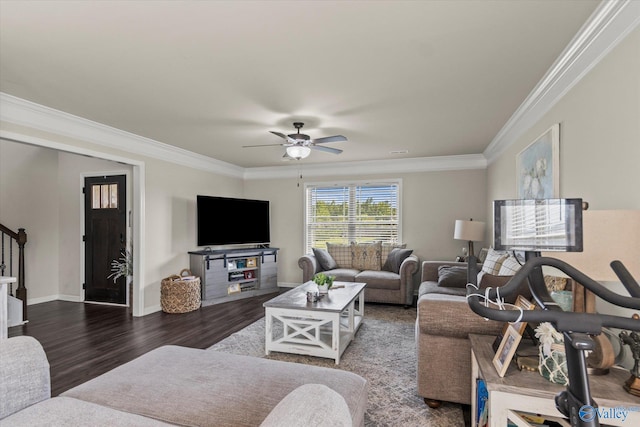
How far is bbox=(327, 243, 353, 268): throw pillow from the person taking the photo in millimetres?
5781

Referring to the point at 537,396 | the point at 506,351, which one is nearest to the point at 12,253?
the point at 506,351

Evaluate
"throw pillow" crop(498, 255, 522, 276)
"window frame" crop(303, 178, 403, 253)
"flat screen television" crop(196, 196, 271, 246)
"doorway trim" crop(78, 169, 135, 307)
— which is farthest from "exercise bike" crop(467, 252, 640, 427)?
"doorway trim" crop(78, 169, 135, 307)

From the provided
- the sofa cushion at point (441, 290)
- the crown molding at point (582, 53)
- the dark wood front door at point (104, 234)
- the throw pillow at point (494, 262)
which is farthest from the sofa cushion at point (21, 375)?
the dark wood front door at point (104, 234)

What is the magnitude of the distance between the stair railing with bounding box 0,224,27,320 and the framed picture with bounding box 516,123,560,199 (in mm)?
6116

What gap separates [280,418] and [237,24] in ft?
6.43

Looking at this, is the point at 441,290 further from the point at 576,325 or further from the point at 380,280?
the point at 576,325

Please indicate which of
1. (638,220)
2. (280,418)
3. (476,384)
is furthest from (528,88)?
(280,418)

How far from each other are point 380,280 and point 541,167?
8.78 feet

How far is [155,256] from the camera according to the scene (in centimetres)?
475

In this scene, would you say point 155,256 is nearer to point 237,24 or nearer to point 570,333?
point 237,24

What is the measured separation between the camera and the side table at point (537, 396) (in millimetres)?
1270

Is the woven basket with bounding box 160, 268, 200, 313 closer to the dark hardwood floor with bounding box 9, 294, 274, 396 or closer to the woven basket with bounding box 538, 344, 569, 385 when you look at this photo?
the dark hardwood floor with bounding box 9, 294, 274, 396

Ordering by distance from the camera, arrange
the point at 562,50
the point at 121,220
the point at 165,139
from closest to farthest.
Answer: the point at 562,50 → the point at 165,139 → the point at 121,220

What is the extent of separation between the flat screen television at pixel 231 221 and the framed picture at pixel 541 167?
4314 millimetres
